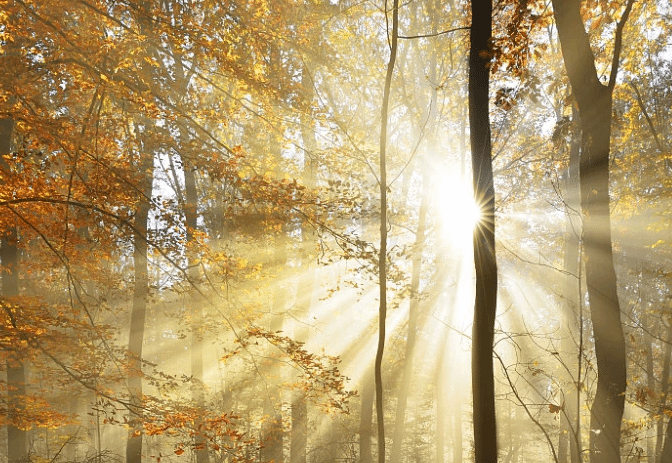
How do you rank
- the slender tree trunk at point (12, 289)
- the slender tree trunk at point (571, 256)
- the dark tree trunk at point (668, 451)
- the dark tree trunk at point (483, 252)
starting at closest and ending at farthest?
the dark tree trunk at point (483, 252) → the dark tree trunk at point (668, 451) → the slender tree trunk at point (12, 289) → the slender tree trunk at point (571, 256)

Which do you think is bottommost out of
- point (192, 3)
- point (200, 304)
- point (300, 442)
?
point (300, 442)

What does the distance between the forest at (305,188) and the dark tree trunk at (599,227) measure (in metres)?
0.02

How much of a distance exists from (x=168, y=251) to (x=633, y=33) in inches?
438

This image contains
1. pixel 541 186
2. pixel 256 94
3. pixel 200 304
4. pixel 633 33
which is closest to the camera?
pixel 256 94

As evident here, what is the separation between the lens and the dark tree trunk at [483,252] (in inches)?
153

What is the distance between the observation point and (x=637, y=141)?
13.1m

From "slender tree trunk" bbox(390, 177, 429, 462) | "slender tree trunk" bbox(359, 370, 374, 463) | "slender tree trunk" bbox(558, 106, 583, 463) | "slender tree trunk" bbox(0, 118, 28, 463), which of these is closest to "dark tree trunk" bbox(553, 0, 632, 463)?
"slender tree trunk" bbox(558, 106, 583, 463)

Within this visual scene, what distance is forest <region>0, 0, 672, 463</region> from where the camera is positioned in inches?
201

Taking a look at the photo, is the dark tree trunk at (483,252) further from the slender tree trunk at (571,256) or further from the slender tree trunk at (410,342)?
the slender tree trunk at (410,342)

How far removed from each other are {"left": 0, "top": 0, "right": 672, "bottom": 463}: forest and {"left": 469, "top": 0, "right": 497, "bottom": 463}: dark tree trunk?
20 mm

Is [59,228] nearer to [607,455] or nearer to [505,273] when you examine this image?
[607,455]

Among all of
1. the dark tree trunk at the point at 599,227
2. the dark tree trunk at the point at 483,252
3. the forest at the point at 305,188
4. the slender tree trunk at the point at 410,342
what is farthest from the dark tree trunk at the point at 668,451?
the slender tree trunk at the point at 410,342

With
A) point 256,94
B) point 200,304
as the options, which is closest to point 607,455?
point 256,94

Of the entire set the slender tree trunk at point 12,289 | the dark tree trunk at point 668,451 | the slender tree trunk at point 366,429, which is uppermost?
the slender tree trunk at point 12,289
